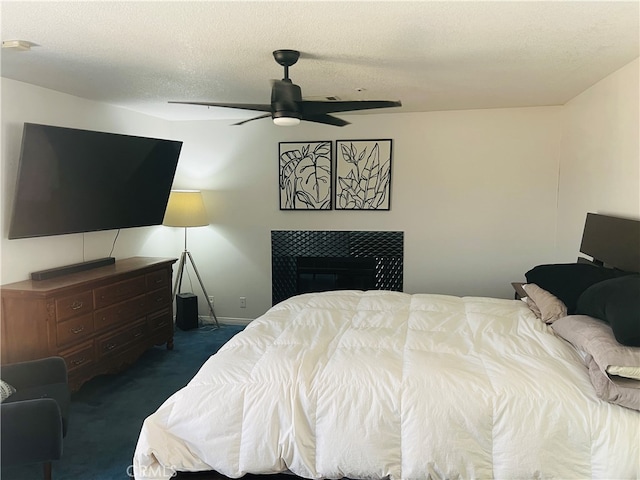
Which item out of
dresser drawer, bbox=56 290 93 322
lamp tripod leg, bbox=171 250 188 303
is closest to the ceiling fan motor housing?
dresser drawer, bbox=56 290 93 322

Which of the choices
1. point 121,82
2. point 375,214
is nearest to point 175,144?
point 121,82

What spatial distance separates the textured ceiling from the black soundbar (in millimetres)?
1430

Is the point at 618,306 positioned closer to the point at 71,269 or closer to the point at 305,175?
the point at 305,175

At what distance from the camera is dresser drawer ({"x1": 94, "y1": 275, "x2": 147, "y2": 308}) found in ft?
11.3

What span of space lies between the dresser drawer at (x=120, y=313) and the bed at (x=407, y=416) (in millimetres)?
1671

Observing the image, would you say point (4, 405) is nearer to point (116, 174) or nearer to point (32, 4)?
point (32, 4)

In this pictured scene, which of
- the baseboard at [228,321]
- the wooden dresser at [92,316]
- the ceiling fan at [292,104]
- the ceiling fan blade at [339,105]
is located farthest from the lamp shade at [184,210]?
the ceiling fan blade at [339,105]

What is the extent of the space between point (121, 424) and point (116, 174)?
2.01 metres

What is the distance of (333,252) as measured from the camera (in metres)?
4.89

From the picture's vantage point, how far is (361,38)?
2.37 metres

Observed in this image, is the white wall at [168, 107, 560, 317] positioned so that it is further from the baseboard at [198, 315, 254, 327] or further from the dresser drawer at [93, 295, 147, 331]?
the dresser drawer at [93, 295, 147, 331]

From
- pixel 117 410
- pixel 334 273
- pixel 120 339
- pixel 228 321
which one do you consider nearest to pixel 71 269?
pixel 120 339

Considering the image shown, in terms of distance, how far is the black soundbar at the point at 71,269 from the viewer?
331 cm

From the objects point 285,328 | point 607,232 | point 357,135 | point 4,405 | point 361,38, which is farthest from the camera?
point 357,135
